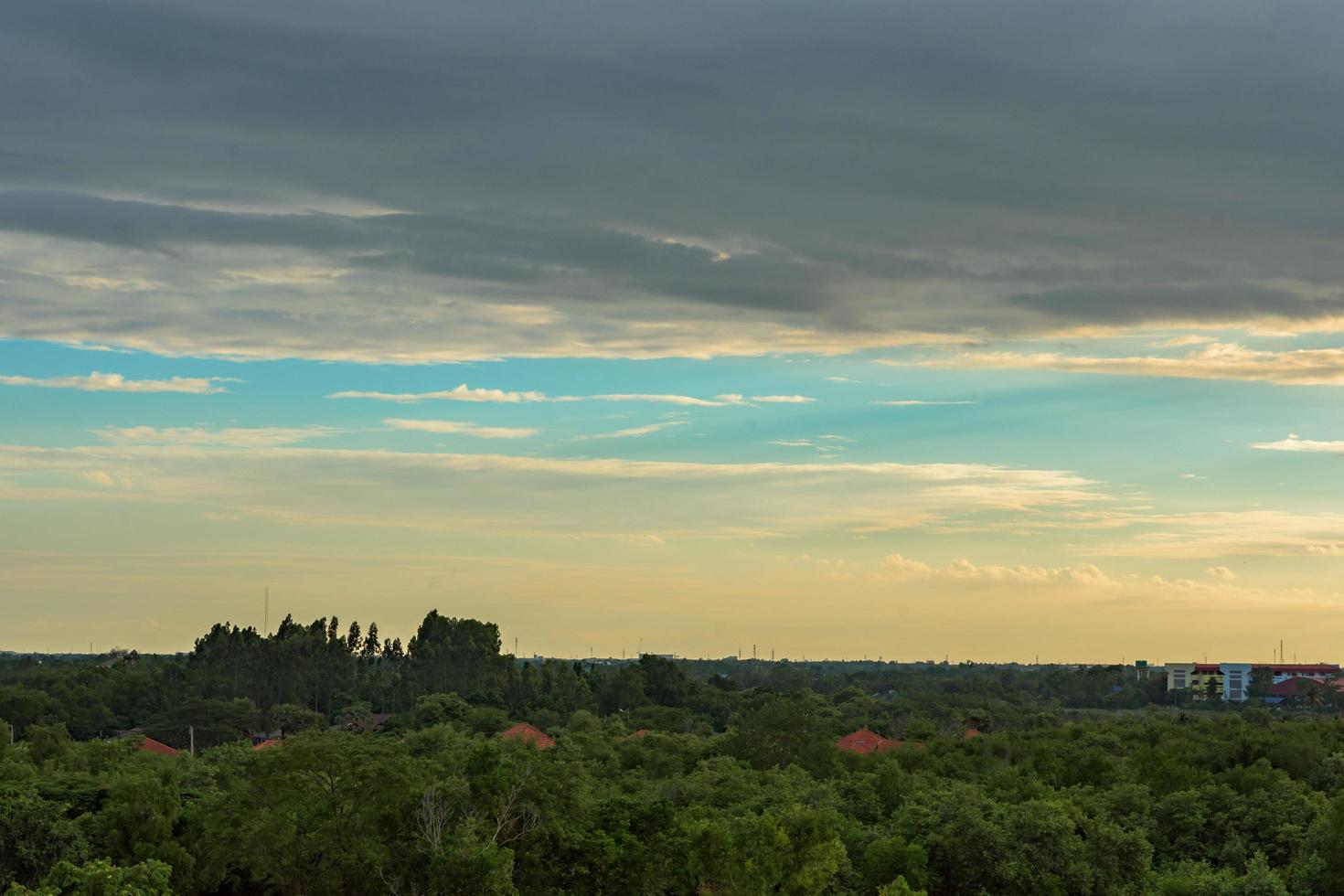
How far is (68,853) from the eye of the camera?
55.7m

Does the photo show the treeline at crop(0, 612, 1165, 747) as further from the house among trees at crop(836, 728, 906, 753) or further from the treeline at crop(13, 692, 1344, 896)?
the treeline at crop(13, 692, 1344, 896)

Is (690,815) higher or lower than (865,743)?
higher

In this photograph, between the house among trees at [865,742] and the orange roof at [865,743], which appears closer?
the orange roof at [865,743]

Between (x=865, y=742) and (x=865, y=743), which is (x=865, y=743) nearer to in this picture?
(x=865, y=743)

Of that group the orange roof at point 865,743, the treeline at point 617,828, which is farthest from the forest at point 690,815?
the orange roof at point 865,743

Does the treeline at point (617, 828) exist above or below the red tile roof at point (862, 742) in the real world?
above

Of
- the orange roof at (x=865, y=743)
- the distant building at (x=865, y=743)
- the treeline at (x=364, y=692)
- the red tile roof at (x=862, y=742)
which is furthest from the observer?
the treeline at (x=364, y=692)

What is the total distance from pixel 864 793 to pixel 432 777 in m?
29.7

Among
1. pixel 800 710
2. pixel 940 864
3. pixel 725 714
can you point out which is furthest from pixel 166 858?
pixel 725 714

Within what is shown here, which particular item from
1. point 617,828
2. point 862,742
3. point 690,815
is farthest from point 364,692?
point 617,828

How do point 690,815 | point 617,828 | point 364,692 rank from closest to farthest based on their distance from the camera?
point 617,828
point 690,815
point 364,692

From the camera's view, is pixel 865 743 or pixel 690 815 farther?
pixel 865 743

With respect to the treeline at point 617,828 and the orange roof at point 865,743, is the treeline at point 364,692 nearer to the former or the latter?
the orange roof at point 865,743

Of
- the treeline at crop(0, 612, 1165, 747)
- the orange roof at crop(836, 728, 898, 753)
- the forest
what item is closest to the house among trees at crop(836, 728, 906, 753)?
the orange roof at crop(836, 728, 898, 753)
